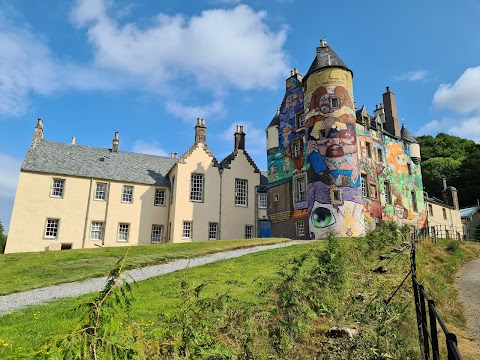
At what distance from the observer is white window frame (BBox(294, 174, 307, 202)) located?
32.8 m

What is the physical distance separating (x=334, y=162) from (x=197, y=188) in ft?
43.1

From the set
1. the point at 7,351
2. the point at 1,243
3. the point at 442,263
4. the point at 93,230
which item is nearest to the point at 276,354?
the point at 7,351

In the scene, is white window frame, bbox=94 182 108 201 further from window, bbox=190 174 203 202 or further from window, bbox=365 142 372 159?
window, bbox=365 142 372 159

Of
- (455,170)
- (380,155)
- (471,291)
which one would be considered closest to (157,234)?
(380,155)

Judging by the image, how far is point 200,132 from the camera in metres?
36.5

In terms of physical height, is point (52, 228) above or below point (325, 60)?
below

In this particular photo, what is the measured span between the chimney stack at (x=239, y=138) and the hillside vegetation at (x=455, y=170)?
3952 cm

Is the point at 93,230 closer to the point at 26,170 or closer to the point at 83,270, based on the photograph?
the point at 26,170

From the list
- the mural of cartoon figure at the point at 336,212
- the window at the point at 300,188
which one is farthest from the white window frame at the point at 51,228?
the mural of cartoon figure at the point at 336,212

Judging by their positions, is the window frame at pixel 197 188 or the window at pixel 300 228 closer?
the window at pixel 300 228

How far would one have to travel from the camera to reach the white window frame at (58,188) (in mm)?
31839

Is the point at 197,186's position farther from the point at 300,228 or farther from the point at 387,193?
the point at 387,193

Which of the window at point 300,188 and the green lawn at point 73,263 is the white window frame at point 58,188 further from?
the window at point 300,188

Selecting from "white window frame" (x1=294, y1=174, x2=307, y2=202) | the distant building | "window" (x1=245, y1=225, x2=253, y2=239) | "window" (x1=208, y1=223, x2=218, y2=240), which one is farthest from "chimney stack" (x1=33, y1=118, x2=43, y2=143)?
the distant building
